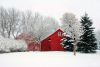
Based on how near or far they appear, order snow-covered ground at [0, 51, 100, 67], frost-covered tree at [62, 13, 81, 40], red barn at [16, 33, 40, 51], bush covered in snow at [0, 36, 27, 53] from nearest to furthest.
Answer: snow-covered ground at [0, 51, 100, 67] < bush covered in snow at [0, 36, 27, 53] < frost-covered tree at [62, 13, 81, 40] < red barn at [16, 33, 40, 51]

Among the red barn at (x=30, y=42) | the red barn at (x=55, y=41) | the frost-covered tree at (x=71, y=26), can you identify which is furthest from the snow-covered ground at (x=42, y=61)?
the red barn at (x=30, y=42)

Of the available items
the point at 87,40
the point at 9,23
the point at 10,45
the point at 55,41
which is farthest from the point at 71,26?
the point at 9,23

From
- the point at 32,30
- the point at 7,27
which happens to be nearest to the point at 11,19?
the point at 7,27

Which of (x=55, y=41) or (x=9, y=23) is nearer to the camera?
(x=55, y=41)

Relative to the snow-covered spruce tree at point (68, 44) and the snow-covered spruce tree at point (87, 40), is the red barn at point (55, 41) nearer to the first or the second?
the snow-covered spruce tree at point (68, 44)

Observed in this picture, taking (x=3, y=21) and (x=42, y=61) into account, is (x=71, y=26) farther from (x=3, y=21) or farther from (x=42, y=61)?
(x=3, y=21)

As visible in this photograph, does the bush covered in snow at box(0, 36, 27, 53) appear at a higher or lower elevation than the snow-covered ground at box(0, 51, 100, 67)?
higher

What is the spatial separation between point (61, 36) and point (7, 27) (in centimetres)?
1809

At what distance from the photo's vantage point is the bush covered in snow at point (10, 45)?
34200 mm

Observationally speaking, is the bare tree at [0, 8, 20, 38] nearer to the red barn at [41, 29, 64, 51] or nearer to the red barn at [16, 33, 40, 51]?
the red barn at [16, 33, 40, 51]

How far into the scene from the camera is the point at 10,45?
3644 centimetres

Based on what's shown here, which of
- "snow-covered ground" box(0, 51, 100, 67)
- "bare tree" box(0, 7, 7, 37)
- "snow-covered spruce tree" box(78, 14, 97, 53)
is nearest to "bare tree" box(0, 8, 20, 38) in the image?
"bare tree" box(0, 7, 7, 37)

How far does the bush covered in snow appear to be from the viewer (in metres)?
34.2

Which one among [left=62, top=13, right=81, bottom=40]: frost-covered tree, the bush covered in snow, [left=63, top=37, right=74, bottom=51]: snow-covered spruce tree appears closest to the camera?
the bush covered in snow
